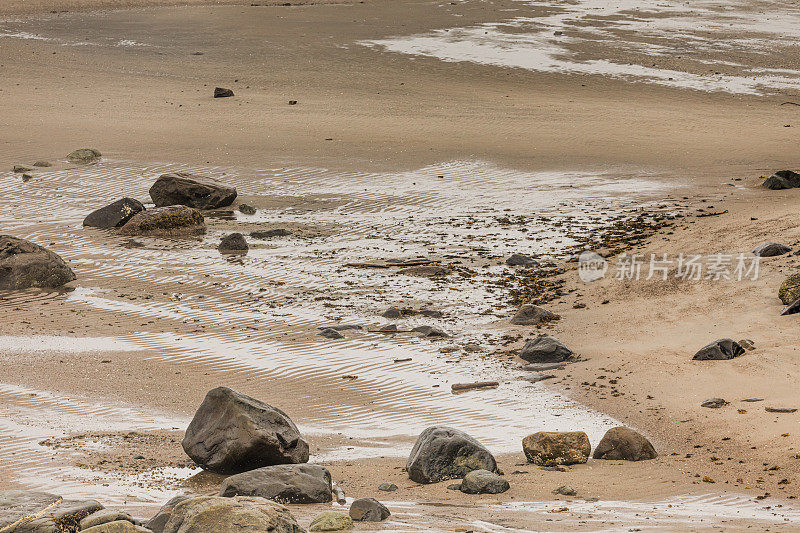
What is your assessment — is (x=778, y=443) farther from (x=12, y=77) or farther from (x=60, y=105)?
(x=12, y=77)

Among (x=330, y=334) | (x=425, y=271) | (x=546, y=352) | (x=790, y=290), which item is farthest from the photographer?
(x=425, y=271)

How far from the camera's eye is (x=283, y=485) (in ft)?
21.1

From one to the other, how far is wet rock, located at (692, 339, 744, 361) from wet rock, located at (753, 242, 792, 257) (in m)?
3.14

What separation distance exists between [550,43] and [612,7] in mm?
7622

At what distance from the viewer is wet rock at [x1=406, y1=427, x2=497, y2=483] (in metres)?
7.02

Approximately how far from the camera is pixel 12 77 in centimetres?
2811

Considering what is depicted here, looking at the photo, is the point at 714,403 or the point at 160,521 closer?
the point at 160,521

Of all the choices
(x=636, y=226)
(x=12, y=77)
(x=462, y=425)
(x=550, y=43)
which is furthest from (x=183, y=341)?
(x=550, y=43)

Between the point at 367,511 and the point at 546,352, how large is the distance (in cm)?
454

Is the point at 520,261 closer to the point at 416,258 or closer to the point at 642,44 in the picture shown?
the point at 416,258

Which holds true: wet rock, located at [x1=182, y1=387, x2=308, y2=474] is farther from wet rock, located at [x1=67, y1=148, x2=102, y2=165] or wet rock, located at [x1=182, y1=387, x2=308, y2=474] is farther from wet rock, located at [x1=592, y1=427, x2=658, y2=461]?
wet rock, located at [x1=67, y1=148, x2=102, y2=165]

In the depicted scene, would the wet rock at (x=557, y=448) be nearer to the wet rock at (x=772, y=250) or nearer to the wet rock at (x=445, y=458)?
the wet rock at (x=445, y=458)

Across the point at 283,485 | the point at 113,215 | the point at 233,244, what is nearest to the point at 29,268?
the point at 233,244

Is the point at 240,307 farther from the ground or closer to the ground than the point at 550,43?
A: closer to the ground
